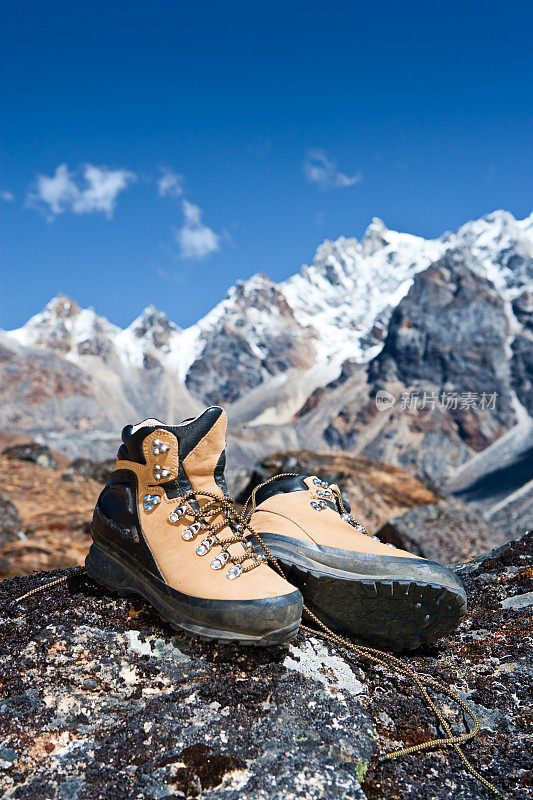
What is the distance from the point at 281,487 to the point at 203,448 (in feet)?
2.22

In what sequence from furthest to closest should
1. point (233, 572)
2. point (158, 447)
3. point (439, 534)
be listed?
point (439, 534)
point (158, 447)
point (233, 572)

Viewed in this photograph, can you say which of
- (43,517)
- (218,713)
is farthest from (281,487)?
(43,517)

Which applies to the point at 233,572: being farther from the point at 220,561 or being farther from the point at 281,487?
the point at 281,487

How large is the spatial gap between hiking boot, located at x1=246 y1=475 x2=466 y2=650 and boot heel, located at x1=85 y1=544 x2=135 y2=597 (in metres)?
0.76

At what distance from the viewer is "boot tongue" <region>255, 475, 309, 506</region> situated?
3549mm

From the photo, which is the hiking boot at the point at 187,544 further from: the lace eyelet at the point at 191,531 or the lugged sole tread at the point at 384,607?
the lugged sole tread at the point at 384,607

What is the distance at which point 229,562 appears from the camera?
2875mm

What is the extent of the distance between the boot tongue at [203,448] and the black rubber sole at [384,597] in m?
0.54

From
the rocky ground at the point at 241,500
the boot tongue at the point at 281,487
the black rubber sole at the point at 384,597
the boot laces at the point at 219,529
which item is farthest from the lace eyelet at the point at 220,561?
the rocky ground at the point at 241,500

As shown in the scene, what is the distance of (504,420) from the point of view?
146m

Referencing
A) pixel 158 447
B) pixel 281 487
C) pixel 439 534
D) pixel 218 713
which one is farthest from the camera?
pixel 439 534

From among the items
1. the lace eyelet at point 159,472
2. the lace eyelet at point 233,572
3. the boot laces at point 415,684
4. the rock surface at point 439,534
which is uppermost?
the lace eyelet at point 159,472

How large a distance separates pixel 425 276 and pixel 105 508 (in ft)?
603

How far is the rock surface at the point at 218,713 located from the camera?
2086 mm
